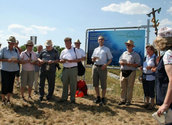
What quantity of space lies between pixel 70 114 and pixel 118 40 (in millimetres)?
3666

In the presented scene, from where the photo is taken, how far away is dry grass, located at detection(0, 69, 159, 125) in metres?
4.29

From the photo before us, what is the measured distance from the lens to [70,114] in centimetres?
482

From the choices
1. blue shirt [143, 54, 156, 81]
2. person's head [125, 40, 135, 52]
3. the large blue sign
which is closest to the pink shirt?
the large blue sign

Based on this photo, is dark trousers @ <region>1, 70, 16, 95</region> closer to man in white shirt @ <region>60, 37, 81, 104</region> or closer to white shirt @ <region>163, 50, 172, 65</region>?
man in white shirt @ <region>60, 37, 81, 104</region>

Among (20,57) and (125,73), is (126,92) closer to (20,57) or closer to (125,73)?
(125,73)

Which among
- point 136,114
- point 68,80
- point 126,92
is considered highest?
point 68,80

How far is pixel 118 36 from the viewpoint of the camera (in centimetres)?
717

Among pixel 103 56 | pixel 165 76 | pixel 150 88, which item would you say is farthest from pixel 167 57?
pixel 103 56

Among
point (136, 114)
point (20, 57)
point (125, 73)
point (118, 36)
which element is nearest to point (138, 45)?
point (118, 36)

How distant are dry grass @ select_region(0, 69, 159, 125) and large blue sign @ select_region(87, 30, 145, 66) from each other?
207cm

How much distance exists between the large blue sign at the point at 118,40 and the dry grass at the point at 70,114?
2067 mm

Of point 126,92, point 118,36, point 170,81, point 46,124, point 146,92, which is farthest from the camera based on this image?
point 118,36

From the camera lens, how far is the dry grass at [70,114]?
14.1 feet

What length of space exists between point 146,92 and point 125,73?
851 mm
